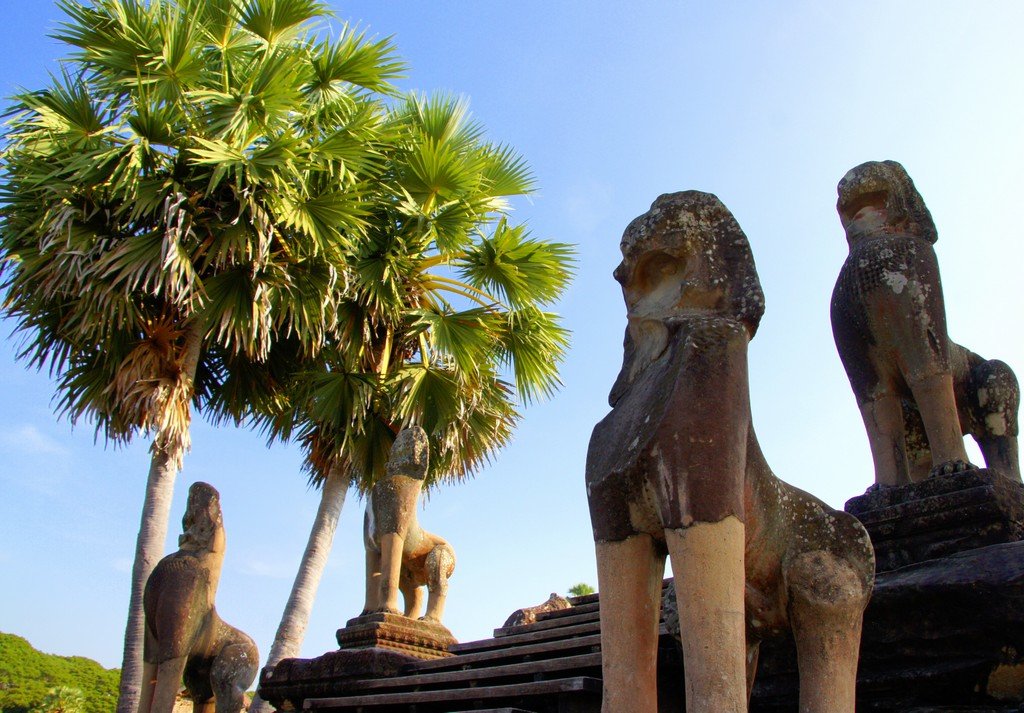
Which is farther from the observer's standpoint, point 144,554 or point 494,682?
point 144,554

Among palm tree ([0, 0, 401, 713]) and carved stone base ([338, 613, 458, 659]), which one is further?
palm tree ([0, 0, 401, 713])

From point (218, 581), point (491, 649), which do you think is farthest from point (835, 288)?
point (218, 581)

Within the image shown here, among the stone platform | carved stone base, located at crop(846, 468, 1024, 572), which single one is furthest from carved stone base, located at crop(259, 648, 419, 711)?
carved stone base, located at crop(846, 468, 1024, 572)

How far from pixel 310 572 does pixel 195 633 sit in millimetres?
4716

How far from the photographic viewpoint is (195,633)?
604 centimetres

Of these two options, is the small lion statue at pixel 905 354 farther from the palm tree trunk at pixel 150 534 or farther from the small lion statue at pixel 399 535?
the palm tree trunk at pixel 150 534

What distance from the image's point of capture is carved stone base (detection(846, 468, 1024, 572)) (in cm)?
375

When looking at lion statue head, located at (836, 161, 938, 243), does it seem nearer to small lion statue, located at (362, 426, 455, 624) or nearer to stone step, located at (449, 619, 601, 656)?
stone step, located at (449, 619, 601, 656)

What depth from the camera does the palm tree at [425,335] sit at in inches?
432

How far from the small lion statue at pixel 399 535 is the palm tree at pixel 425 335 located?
318 cm

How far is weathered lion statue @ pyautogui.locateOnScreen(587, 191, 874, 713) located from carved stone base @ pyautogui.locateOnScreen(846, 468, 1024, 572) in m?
1.09

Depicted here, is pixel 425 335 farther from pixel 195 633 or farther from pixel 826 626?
pixel 826 626

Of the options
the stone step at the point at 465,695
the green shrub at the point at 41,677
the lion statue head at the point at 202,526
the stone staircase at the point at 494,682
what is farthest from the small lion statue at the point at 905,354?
the green shrub at the point at 41,677

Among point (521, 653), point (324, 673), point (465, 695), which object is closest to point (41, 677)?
point (324, 673)
